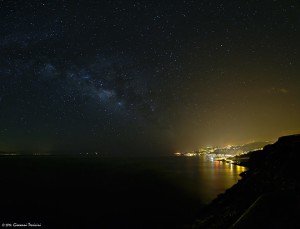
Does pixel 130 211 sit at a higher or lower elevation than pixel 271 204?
lower

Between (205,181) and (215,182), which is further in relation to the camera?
(205,181)

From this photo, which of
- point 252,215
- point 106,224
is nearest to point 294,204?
point 252,215

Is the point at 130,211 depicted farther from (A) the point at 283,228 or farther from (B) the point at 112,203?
(A) the point at 283,228

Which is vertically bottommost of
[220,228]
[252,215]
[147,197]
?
[147,197]

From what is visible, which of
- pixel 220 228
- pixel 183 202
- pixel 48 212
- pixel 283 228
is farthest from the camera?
pixel 183 202

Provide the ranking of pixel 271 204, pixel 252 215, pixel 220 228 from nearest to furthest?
pixel 252 215, pixel 271 204, pixel 220 228

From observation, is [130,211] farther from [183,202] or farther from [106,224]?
[183,202]

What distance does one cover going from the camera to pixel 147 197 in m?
36.3

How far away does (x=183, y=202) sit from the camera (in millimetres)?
32188

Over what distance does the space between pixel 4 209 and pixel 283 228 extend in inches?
1236

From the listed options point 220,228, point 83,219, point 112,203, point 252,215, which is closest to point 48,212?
point 83,219

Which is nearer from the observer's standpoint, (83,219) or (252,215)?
(252,215)

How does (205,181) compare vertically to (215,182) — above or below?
below

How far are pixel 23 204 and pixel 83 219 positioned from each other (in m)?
12.5
